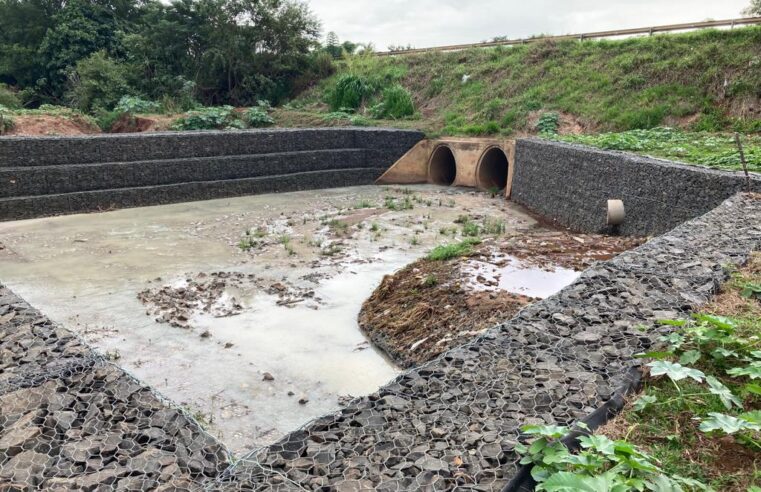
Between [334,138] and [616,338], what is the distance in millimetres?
12235

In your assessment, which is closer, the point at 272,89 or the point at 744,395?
the point at 744,395

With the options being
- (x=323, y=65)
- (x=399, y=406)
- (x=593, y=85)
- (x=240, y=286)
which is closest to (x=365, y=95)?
(x=323, y=65)

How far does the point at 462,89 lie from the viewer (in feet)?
58.1

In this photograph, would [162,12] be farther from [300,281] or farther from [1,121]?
[300,281]

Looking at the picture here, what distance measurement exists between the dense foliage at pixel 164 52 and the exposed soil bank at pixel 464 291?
14.7m

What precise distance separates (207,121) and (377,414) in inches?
571

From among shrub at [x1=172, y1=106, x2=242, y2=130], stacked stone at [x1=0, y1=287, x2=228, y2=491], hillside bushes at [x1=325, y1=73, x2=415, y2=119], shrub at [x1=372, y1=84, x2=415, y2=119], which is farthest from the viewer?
hillside bushes at [x1=325, y1=73, x2=415, y2=119]

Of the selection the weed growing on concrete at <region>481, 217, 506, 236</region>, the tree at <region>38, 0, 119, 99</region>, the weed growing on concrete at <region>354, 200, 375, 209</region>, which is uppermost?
the tree at <region>38, 0, 119, 99</region>

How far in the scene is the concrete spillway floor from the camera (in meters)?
4.59

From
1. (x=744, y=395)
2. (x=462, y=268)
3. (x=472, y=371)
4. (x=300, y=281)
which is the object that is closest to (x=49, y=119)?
(x=300, y=281)

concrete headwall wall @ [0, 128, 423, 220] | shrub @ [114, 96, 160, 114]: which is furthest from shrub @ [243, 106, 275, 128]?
concrete headwall wall @ [0, 128, 423, 220]

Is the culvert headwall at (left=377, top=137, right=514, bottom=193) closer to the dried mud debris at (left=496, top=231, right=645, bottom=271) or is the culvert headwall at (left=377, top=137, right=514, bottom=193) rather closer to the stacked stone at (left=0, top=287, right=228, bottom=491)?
the dried mud debris at (left=496, top=231, right=645, bottom=271)

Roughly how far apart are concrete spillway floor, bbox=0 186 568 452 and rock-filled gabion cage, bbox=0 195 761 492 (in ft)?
3.63

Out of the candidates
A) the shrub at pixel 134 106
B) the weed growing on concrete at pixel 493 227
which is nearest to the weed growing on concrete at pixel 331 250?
the weed growing on concrete at pixel 493 227
